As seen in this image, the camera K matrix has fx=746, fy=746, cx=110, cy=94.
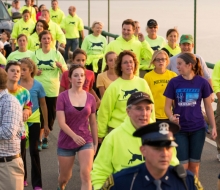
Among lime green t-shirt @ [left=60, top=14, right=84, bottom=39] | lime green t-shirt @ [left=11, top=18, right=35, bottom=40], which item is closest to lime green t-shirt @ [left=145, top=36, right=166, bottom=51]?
lime green t-shirt @ [left=11, top=18, right=35, bottom=40]

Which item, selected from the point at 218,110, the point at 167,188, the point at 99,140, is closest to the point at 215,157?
the point at 218,110

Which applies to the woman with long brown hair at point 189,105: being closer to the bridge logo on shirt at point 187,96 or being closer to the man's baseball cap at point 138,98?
the bridge logo on shirt at point 187,96

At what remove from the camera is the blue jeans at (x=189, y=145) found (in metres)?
8.42

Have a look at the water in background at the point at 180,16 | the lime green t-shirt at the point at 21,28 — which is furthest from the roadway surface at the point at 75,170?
the lime green t-shirt at the point at 21,28

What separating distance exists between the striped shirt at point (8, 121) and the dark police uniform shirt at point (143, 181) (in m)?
2.43

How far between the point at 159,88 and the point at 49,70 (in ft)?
9.23

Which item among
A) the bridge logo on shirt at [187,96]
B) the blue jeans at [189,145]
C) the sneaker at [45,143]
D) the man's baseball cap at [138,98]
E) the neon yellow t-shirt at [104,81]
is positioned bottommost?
the sneaker at [45,143]

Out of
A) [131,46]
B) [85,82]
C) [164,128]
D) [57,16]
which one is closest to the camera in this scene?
[164,128]

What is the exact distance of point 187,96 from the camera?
8.50 metres

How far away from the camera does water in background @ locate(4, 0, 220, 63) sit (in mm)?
13547

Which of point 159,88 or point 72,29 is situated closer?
point 159,88

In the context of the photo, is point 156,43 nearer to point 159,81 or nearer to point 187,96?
point 159,81

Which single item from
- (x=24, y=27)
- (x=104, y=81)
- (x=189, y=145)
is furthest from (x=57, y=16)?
(x=189, y=145)

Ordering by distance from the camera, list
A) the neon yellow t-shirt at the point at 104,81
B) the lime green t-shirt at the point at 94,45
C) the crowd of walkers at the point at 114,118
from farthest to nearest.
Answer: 1. the lime green t-shirt at the point at 94,45
2. the neon yellow t-shirt at the point at 104,81
3. the crowd of walkers at the point at 114,118
